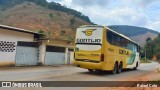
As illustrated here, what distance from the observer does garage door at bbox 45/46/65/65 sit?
34.1 meters

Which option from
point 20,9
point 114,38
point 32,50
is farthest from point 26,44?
point 20,9

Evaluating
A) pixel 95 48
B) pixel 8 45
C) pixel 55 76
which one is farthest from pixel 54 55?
pixel 55 76

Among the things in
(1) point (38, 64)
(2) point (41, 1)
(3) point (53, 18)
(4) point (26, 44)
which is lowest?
(1) point (38, 64)

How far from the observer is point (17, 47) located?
1130 inches

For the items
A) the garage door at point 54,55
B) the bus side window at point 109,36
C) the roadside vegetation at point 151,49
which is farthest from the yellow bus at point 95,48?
the roadside vegetation at point 151,49

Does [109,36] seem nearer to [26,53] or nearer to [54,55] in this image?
[26,53]

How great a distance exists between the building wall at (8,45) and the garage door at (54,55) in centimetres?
572

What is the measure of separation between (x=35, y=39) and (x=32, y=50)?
1.66 meters

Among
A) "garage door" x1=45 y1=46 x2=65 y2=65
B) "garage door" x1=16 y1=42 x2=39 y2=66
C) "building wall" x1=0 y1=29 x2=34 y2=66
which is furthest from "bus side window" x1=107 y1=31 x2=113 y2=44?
"garage door" x1=45 y1=46 x2=65 y2=65

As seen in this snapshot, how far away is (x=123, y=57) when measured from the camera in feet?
82.6

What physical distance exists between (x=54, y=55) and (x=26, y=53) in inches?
233

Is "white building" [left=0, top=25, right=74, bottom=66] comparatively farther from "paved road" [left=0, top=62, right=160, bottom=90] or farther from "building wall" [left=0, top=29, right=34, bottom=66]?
"paved road" [left=0, top=62, right=160, bottom=90]

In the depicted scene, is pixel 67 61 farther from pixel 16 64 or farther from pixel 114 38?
pixel 114 38

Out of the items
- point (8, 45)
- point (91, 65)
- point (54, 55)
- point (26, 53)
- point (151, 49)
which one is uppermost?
point (151, 49)
